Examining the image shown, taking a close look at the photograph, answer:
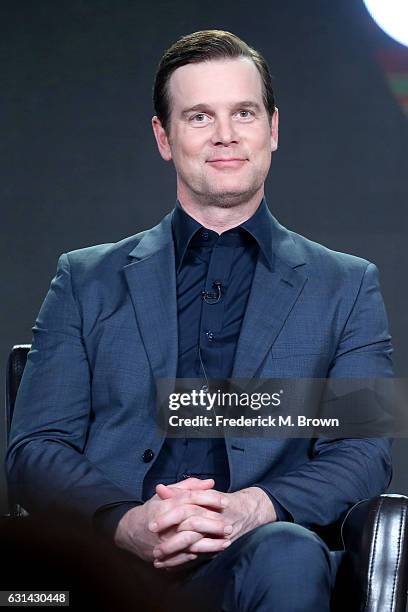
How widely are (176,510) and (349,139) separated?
1.65 m

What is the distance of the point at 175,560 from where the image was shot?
6.45 ft

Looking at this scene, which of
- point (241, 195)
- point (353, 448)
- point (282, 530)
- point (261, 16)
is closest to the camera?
point (282, 530)

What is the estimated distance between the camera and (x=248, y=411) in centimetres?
226

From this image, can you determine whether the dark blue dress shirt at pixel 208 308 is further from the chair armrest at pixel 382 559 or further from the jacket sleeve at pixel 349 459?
the chair armrest at pixel 382 559

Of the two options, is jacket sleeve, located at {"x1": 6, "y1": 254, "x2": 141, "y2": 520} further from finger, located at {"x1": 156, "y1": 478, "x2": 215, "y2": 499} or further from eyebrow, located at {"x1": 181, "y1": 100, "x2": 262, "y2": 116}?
eyebrow, located at {"x1": 181, "y1": 100, "x2": 262, "y2": 116}

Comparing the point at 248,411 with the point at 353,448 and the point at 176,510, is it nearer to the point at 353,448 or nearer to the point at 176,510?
the point at 353,448

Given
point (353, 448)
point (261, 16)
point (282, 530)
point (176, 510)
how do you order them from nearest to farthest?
point (282, 530) → point (176, 510) → point (353, 448) → point (261, 16)

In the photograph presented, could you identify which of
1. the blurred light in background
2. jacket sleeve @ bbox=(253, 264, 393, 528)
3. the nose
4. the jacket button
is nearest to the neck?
the nose

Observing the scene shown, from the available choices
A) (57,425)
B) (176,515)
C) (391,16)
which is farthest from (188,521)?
(391,16)

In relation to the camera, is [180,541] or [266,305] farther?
[266,305]

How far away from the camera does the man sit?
207 cm

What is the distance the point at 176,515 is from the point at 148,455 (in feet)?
1.02

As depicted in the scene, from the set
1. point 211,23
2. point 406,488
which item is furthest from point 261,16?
point 406,488

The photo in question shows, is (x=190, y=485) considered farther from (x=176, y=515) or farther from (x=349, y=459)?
(x=349, y=459)
